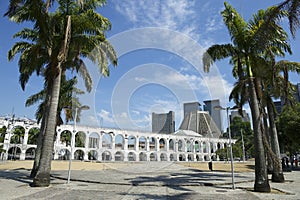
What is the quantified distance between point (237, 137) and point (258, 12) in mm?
81521

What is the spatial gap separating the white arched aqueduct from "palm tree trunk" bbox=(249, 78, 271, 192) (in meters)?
45.4

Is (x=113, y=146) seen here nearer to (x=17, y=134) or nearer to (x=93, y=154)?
(x=93, y=154)

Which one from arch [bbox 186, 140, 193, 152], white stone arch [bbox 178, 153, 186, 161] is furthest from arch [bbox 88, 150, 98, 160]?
arch [bbox 186, 140, 193, 152]

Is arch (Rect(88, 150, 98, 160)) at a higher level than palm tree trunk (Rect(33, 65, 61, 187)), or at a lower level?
lower

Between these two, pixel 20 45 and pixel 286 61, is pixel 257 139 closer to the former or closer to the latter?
pixel 286 61

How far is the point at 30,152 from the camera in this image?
66375 millimetres

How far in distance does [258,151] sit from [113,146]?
50.7 m

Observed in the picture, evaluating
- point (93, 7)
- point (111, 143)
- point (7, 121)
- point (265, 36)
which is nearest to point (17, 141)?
point (7, 121)

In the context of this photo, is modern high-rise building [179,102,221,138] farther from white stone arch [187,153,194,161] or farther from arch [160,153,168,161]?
arch [160,153,168,161]

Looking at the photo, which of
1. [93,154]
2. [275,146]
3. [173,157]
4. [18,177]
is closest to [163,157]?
[173,157]

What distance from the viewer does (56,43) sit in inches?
504

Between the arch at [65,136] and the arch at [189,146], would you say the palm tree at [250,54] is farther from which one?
the arch at [189,146]

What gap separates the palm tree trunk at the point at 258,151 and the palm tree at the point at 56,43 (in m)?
8.58

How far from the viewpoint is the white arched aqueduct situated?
5278 centimetres
